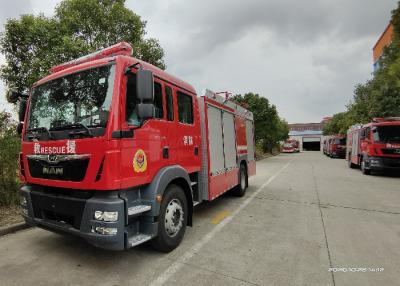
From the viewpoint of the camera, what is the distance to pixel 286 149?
48188mm

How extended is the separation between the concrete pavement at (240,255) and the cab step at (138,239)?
411mm

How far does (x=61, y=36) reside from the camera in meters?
9.95

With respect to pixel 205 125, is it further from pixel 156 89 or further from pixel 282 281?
pixel 282 281

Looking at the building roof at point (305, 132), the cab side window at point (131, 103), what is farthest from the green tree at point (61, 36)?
the building roof at point (305, 132)

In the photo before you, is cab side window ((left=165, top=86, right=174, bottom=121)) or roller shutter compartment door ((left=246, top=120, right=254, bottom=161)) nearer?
cab side window ((left=165, top=86, right=174, bottom=121))

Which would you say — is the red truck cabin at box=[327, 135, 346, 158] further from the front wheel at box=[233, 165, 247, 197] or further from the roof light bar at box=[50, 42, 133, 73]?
the roof light bar at box=[50, 42, 133, 73]

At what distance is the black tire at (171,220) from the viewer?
12.4 feet

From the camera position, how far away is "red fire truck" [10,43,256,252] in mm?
3133

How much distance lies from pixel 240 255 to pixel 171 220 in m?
1.11

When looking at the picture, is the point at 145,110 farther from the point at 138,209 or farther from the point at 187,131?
the point at 187,131

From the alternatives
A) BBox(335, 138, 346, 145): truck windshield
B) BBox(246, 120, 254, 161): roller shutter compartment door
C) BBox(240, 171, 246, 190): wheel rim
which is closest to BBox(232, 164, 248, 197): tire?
BBox(240, 171, 246, 190): wheel rim

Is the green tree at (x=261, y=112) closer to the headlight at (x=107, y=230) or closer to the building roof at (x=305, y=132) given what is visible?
the headlight at (x=107, y=230)

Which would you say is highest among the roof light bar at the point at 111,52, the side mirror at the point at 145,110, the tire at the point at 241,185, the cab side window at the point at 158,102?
the roof light bar at the point at 111,52

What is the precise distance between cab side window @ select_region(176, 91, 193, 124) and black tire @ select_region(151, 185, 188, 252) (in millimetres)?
1211
